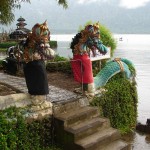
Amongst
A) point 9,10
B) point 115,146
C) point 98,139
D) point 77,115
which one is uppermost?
point 9,10

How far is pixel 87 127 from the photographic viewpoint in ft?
28.6

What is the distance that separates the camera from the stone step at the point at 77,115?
870 cm

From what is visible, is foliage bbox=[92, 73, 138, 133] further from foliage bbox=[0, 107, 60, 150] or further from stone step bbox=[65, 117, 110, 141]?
foliage bbox=[0, 107, 60, 150]

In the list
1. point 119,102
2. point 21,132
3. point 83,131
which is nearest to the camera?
point 21,132

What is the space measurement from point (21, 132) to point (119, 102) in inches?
181

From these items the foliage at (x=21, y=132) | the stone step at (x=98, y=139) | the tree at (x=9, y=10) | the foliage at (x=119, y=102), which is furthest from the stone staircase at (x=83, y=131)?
the tree at (x=9, y=10)

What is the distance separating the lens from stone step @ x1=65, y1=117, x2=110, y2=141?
331 inches

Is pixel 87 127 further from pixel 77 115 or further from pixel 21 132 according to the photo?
pixel 21 132

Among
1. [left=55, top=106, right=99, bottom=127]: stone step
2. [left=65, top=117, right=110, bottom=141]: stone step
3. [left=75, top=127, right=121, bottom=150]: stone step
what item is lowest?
[left=75, top=127, right=121, bottom=150]: stone step

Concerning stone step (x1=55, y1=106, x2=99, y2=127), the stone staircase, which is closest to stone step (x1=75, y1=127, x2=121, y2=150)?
the stone staircase

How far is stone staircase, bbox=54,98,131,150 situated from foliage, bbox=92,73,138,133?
112cm

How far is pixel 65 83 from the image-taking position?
40.3 feet

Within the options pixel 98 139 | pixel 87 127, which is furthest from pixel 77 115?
pixel 98 139

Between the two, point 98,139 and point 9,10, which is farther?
point 9,10
